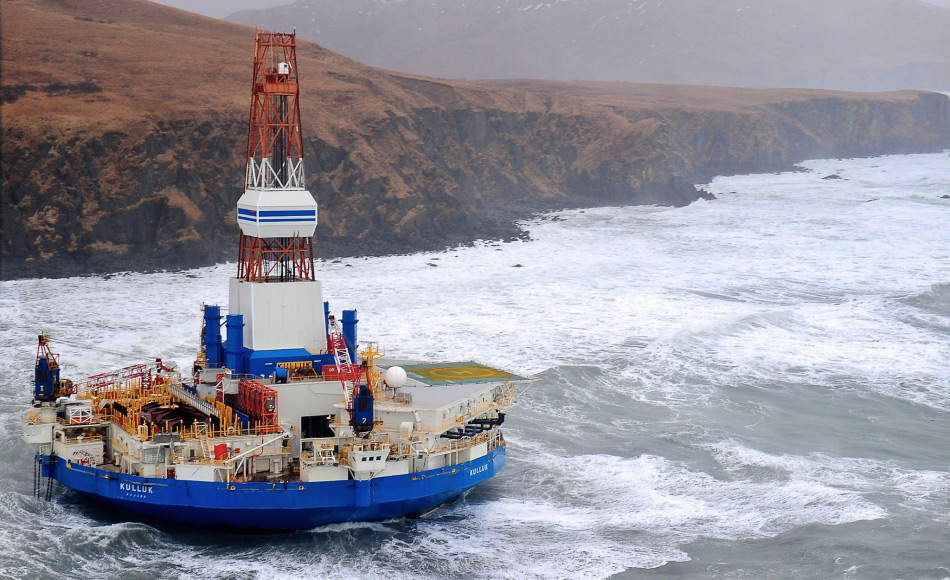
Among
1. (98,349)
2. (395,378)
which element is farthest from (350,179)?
(395,378)

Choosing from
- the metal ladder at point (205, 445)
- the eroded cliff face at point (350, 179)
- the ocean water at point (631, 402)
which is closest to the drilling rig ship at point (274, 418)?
the metal ladder at point (205, 445)

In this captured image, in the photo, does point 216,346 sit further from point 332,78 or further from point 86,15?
point 86,15

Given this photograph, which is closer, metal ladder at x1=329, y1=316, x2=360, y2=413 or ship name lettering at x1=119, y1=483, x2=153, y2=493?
ship name lettering at x1=119, y1=483, x2=153, y2=493

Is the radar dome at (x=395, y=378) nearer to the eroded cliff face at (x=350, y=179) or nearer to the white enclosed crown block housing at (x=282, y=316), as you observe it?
the white enclosed crown block housing at (x=282, y=316)

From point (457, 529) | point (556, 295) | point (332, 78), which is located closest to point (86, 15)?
point (332, 78)

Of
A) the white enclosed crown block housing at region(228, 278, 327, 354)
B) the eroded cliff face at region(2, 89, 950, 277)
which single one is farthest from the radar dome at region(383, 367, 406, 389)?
the eroded cliff face at region(2, 89, 950, 277)

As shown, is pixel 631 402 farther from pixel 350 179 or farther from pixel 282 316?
pixel 350 179

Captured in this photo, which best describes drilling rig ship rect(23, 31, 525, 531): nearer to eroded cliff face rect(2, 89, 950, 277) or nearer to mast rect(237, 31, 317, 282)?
mast rect(237, 31, 317, 282)
